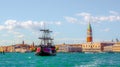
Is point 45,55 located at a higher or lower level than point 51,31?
lower

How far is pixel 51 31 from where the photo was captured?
136m

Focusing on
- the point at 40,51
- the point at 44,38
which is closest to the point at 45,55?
the point at 40,51

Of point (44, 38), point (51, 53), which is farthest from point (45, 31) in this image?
point (51, 53)

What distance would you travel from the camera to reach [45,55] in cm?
11681

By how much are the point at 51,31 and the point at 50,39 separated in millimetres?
3867

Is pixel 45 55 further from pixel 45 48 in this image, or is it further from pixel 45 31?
pixel 45 31

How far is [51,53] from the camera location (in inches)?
4737

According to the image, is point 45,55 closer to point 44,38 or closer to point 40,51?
point 40,51

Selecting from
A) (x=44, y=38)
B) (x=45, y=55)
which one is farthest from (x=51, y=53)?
(x=44, y=38)

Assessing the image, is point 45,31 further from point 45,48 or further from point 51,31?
point 45,48

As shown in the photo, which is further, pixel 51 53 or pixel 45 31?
pixel 45 31

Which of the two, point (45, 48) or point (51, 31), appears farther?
point (51, 31)

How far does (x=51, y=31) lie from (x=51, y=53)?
673 inches

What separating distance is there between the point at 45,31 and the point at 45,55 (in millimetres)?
18757
